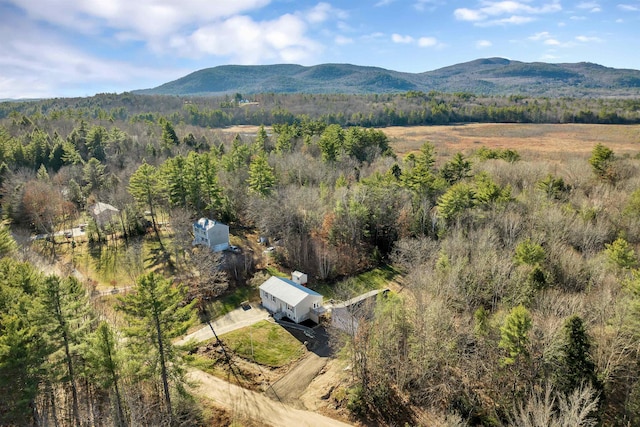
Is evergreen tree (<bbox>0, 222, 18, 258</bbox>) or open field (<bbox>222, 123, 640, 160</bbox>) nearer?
evergreen tree (<bbox>0, 222, 18, 258</bbox>)

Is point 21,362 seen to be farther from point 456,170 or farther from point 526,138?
point 526,138

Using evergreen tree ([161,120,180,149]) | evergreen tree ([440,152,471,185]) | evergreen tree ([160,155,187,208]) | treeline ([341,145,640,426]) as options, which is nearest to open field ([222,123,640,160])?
evergreen tree ([440,152,471,185])

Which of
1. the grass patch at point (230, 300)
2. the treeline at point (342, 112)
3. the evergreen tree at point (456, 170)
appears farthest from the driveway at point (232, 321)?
the treeline at point (342, 112)

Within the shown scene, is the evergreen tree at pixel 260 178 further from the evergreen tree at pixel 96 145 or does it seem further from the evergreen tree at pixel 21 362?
the evergreen tree at pixel 96 145

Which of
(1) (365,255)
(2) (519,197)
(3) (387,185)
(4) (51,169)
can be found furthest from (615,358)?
(4) (51,169)

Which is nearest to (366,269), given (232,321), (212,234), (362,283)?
(362,283)

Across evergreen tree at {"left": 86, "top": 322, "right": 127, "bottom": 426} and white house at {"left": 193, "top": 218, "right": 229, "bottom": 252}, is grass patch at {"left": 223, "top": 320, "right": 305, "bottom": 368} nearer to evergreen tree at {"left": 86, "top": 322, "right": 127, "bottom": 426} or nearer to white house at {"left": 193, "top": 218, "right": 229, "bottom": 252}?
evergreen tree at {"left": 86, "top": 322, "right": 127, "bottom": 426}

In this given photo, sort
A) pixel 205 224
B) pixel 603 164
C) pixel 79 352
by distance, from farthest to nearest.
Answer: pixel 603 164 → pixel 205 224 → pixel 79 352
